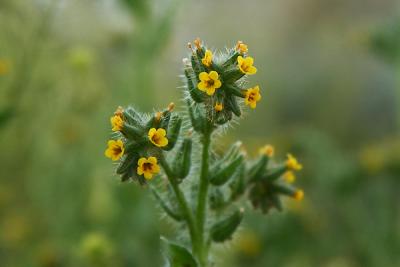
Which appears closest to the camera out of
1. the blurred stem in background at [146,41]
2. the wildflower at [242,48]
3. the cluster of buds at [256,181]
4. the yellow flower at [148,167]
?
the yellow flower at [148,167]

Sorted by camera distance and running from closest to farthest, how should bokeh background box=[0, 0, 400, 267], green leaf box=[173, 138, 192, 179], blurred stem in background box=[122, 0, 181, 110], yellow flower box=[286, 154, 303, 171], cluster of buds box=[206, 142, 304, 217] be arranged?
green leaf box=[173, 138, 192, 179] → cluster of buds box=[206, 142, 304, 217] → yellow flower box=[286, 154, 303, 171] → bokeh background box=[0, 0, 400, 267] → blurred stem in background box=[122, 0, 181, 110]

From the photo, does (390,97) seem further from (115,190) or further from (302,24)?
(115,190)

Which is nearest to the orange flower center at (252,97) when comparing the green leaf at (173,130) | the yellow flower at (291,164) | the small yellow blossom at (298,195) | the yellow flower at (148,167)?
the green leaf at (173,130)

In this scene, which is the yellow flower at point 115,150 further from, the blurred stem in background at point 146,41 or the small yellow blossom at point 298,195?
the blurred stem in background at point 146,41

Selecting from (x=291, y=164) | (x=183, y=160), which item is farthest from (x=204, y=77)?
(x=291, y=164)

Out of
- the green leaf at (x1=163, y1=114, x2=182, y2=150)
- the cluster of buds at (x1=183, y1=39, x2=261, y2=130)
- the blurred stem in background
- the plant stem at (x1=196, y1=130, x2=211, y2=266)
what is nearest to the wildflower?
the cluster of buds at (x1=183, y1=39, x2=261, y2=130)

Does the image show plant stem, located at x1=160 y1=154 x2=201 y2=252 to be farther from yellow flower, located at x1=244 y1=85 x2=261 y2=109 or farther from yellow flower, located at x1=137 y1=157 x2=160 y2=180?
yellow flower, located at x1=244 y1=85 x2=261 y2=109

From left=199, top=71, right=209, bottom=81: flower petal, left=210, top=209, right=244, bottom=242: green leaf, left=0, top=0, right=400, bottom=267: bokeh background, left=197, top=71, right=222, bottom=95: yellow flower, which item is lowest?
left=210, top=209, right=244, bottom=242: green leaf
